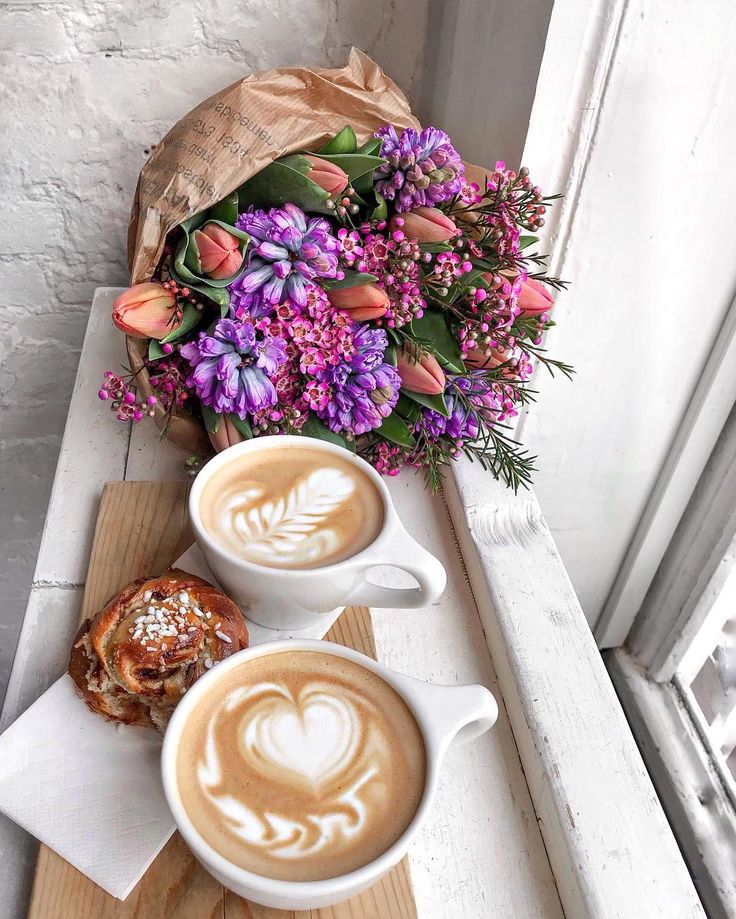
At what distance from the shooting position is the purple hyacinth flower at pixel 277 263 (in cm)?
67

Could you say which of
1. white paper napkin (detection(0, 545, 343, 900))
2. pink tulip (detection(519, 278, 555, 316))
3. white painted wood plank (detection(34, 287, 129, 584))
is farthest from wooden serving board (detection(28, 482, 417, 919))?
pink tulip (detection(519, 278, 555, 316))

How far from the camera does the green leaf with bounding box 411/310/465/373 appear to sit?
2.43 ft

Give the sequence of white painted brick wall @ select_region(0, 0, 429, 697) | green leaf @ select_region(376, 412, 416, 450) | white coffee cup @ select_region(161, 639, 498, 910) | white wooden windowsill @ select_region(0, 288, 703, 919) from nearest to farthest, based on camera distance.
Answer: white coffee cup @ select_region(161, 639, 498, 910)
white wooden windowsill @ select_region(0, 288, 703, 919)
green leaf @ select_region(376, 412, 416, 450)
white painted brick wall @ select_region(0, 0, 429, 697)

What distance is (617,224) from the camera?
2.74 ft

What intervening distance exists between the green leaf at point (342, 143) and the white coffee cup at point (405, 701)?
1.53 feet

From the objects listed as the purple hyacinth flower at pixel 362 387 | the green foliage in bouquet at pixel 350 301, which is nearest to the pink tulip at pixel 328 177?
the green foliage in bouquet at pixel 350 301

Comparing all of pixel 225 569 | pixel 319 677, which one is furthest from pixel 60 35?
pixel 319 677

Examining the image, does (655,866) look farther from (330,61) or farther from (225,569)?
(330,61)

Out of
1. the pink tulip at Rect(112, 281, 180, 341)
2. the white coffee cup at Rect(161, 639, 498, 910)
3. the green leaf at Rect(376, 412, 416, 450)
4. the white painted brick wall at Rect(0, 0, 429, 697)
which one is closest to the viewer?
the white coffee cup at Rect(161, 639, 498, 910)

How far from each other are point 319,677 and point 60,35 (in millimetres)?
831

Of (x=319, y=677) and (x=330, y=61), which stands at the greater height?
(x=330, y=61)

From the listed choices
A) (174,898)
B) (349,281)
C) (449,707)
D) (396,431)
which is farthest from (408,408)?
(174,898)

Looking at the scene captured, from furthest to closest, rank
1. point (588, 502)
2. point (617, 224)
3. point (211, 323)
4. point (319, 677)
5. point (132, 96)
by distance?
point (588, 502) < point (132, 96) < point (617, 224) < point (211, 323) < point (319, 677)

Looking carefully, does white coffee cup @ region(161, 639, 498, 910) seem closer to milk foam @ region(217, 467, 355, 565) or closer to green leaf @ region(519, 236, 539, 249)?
milk foam @ region(217, 467, 355, 565)
